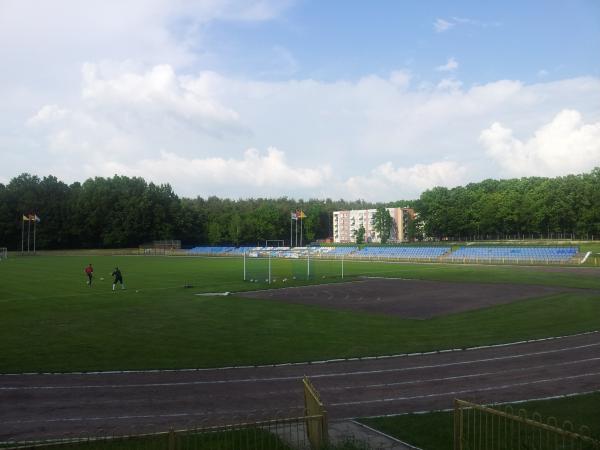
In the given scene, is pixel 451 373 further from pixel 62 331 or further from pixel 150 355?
pixel 62 331

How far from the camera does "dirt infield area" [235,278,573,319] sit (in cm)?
2948

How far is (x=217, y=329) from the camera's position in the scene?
77.2 feet

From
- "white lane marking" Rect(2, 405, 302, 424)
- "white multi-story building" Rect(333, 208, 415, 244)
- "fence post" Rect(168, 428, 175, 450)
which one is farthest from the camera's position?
"white multi-story building" Rect(333, 208, 415, 244)

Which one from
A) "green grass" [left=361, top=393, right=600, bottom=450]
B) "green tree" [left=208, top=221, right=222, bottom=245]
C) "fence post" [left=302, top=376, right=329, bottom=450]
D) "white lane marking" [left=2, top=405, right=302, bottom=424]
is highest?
"green tree" [left=208, top=221, right=222, bottom=245]

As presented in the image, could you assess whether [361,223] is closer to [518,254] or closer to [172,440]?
[518,254]

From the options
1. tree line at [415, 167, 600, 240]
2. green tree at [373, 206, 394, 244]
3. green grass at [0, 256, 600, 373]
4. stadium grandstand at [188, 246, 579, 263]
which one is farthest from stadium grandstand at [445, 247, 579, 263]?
green tree at [373, 206, 394, 244]

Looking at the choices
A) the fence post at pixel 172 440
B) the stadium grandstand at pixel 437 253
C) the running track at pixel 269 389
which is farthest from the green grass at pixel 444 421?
the stadium grandstand at pixel 437 253

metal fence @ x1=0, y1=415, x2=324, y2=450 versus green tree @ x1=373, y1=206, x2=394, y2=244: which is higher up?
green tree @ x1=373, y1=206, x2=394, y2=244

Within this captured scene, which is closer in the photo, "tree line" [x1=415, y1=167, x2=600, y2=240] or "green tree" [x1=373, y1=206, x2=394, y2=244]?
"tree line" [x1=415, y1=167, x2=600, y2=240]

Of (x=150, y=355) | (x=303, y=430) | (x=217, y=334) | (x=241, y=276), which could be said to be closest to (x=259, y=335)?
(x=217, y=334)

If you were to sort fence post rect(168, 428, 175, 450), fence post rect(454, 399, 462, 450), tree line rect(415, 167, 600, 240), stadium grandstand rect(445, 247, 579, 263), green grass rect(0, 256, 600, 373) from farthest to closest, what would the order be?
tree line rect(415, 167, 600, 240), stadium grandstand rect(445, 247, 579, 263), green grass rect(0, 256, 600, 373), fence post rect(454, 399, 462, 450), fence post rect(168, 428, 175, 450)

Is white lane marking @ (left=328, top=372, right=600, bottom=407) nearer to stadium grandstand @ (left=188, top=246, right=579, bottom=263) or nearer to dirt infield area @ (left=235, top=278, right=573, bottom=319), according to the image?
dirt infield area @ (left=235, top=278, right=573, bottom=319)

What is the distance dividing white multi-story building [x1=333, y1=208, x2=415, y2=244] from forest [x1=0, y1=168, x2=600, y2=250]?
22751 mm

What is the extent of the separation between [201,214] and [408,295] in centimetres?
10523
